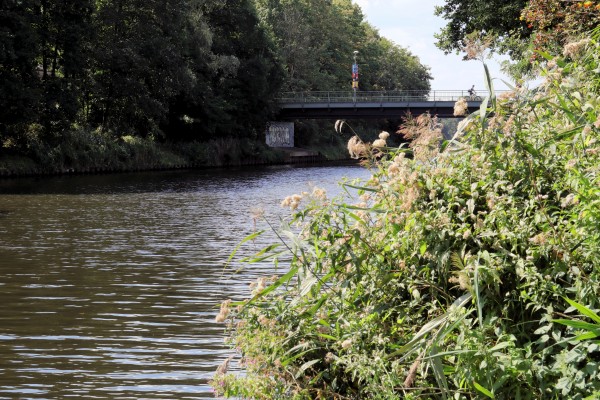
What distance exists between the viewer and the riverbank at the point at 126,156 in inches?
1881

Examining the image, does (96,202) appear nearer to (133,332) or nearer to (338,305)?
(133,332)

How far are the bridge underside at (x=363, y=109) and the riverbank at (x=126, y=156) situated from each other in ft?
13.0

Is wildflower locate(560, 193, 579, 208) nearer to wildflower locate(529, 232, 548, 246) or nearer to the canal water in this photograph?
wildflower locate(529, 232, 548, 246)

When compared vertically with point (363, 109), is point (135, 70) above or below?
above

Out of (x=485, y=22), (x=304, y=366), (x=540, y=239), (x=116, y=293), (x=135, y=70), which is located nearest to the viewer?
(x=540, y=239)

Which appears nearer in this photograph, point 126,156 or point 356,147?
point 356,147

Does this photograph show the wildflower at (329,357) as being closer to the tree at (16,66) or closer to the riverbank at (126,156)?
the tree at (16,66)

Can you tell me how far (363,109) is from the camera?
7425 centimetres

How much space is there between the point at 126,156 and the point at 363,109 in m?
25.2

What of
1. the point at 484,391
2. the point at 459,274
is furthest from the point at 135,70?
the point at 484,391

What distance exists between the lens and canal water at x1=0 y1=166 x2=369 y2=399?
9461 mm

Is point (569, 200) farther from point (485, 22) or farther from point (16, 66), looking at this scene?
point (16, 66)

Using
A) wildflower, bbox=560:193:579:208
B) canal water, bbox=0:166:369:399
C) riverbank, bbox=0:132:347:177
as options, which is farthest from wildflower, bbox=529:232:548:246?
riverbank, bbox=0:132:347:177

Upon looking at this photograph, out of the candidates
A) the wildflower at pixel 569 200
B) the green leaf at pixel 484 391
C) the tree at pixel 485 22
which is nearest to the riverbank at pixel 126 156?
the tree at pixel 485 22
